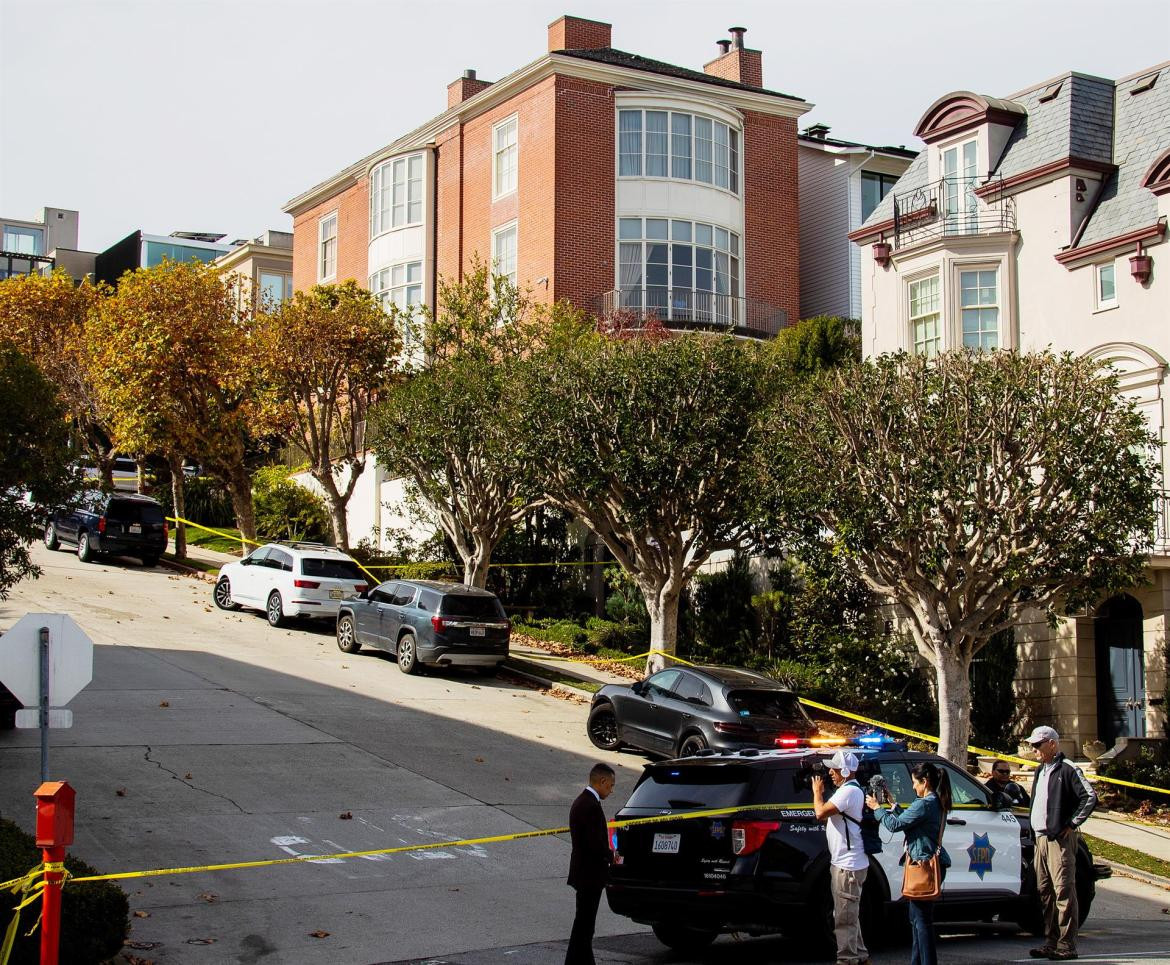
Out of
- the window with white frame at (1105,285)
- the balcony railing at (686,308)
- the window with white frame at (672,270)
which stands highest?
the window with white frame at (672,270)

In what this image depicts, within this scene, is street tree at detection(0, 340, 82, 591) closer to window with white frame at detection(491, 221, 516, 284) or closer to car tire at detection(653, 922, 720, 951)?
car tire at detection(653, 922, 720, 951)

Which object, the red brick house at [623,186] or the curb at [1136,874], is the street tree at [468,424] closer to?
the red brick house at [623,186]

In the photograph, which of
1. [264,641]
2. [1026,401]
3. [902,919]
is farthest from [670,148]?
[902,919]

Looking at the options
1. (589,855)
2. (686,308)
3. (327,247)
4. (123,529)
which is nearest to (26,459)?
(589,855)

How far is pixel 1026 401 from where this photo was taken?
62.3 feet

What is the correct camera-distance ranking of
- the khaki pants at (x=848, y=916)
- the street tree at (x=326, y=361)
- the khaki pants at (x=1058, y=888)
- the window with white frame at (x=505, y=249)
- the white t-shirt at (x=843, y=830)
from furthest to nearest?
the window with white frame at (x=505, y=249) < the street tree at (x=326, y=361) < the khaki pants at (x=1058, y=888) < the white t-shirt at (x=843, y=830) < the khaki pants at (x=848, y=916)

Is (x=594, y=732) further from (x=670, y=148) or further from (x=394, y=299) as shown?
(x=394, y=299)

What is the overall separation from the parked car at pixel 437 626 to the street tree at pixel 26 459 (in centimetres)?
834

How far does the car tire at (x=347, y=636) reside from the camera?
88.8ft

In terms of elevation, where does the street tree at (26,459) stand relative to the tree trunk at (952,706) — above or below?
above

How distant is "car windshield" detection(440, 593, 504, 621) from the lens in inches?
984

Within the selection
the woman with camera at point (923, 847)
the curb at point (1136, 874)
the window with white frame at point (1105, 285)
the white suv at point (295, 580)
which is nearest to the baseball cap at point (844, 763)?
the woman with camera at point (923, 847)

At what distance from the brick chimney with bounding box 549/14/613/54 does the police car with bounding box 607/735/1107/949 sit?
31604 millimetres

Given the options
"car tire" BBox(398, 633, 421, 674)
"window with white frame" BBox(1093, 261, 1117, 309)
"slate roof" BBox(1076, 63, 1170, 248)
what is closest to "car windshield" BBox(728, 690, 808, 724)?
"car tire" BBox(398, 633, 421, 674)
